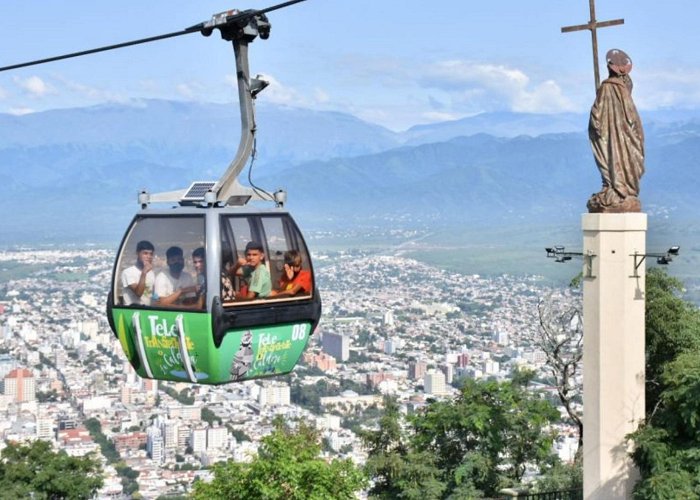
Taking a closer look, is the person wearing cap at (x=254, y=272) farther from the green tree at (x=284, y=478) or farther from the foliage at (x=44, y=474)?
the foliage at (x=44, y=474)

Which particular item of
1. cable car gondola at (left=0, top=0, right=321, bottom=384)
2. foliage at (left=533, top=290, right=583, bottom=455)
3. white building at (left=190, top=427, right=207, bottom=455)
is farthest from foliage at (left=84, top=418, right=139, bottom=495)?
cable car gondola at (left=0, top=0, right=321, bottom=384)

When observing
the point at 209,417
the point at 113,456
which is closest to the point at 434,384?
the point at 209,417

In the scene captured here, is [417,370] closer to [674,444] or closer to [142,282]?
[674,444]

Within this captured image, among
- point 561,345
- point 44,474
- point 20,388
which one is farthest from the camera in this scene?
point 20,388

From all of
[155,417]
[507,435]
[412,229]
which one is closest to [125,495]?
[155,417]

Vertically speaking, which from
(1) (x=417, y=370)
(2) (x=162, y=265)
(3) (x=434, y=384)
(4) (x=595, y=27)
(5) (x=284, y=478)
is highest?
(4) (x=595, y=27)

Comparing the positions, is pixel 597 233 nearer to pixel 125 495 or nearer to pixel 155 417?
pixel 125 495

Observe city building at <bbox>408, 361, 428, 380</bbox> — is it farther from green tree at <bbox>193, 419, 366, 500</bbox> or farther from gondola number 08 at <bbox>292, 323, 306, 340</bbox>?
gondola number 08 at <bbox>292, 323, 306, 340</bbox>

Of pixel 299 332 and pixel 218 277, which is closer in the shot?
pixel 218 277
